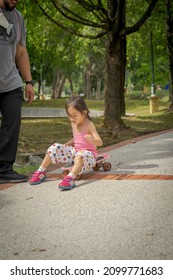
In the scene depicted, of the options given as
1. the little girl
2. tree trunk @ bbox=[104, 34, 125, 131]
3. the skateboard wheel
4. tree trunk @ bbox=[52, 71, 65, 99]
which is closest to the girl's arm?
the little girl

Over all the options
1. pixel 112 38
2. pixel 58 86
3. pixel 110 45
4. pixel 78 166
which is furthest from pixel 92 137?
pixel 58 86

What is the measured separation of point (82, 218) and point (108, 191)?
3.50 ft

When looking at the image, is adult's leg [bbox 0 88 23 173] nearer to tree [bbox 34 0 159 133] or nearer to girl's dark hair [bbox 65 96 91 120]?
girl's dark hair [bbox 65 96 91 120]

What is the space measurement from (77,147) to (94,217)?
6.13ft

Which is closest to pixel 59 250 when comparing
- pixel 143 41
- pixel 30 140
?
pixel 30 140

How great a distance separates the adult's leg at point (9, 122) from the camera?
6.23 metres

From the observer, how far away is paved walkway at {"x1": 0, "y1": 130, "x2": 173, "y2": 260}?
396 centimetres

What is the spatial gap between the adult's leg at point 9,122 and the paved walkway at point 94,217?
40 centimetres

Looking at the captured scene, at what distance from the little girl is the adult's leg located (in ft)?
1.35

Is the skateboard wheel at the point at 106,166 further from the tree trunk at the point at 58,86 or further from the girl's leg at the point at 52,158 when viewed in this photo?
the tree trunk at the point at 58,86

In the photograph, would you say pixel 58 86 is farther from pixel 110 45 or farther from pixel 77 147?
pixel 77 147
